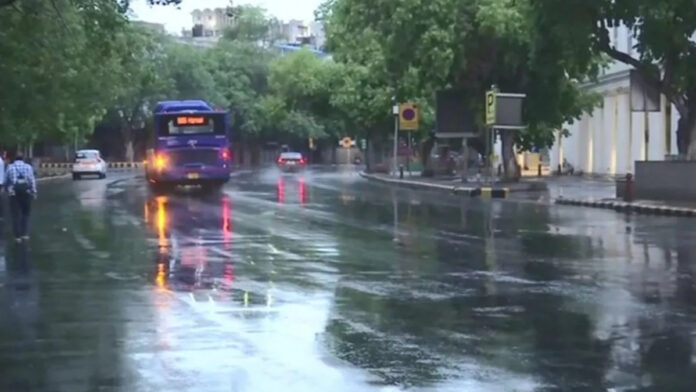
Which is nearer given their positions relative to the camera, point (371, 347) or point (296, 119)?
point (371, 347)

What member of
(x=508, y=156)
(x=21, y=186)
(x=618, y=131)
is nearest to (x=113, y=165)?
(x=618, y=131)

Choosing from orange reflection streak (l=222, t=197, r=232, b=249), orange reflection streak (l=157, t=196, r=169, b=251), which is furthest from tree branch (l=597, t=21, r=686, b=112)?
orange reflection streak (l=157, t=196, r=169, b=251)

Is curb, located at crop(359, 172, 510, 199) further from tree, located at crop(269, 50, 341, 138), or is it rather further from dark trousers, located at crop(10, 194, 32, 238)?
dark trousers, located at crop(10, 194, 32, 238)

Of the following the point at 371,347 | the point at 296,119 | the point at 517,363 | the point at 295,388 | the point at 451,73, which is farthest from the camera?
the point at 296,119

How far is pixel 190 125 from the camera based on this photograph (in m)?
45.7

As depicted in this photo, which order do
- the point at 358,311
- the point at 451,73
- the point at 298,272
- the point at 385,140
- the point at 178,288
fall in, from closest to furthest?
the point at 358,311
the point at 178,288
the point at 298,272
the point at 451,73
the point at 385,140

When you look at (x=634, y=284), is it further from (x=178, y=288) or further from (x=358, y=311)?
(x=178, y=288)

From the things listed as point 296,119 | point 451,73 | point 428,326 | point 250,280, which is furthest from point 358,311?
point 296,119

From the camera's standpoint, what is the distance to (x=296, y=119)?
111 meters

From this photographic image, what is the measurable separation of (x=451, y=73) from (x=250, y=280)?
3401 cm

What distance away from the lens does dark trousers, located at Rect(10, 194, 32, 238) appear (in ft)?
72.2

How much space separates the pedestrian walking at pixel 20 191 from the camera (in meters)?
22.1

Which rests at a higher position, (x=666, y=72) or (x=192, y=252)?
(x=666, y=72)

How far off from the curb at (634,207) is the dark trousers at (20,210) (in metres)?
16.4
